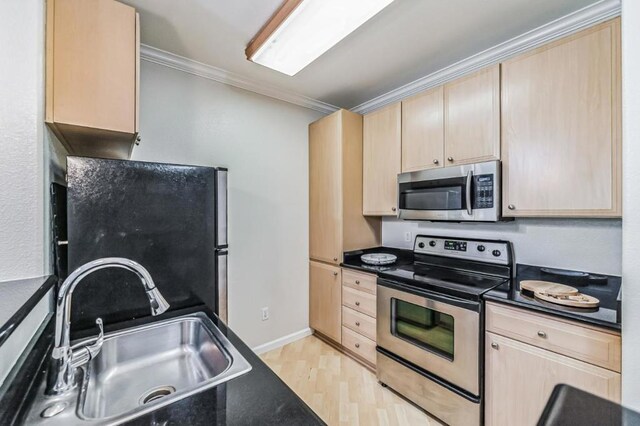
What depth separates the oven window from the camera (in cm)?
169

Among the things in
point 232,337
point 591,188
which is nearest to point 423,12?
point 591,188

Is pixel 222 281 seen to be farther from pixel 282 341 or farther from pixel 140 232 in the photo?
pixel 282 341

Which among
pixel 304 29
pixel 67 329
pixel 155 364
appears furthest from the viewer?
pixel 304 29

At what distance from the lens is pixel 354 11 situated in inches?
56.5

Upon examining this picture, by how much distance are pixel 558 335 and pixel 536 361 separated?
0.18 m

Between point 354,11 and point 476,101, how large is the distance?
1021 millimetres

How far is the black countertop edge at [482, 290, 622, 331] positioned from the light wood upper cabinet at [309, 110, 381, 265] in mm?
1264

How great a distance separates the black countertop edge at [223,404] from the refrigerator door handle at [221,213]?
92 centimetres

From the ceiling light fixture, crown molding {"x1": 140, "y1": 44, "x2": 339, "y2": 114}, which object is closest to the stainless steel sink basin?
the ceiling light fixture

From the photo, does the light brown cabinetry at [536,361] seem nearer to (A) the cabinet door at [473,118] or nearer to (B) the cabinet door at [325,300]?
(A) the cabinet door at [473,118]

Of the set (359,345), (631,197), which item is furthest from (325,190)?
(631,197)

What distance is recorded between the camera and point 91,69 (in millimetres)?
1227

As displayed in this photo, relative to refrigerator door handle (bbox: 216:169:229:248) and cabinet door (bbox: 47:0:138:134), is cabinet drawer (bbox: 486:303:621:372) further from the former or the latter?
cabinet door (bbox: 47:0:138:134)

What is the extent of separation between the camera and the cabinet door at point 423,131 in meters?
2.06
